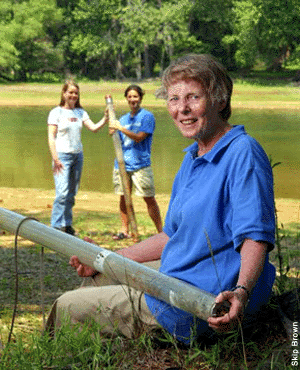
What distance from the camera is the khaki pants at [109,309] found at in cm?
322

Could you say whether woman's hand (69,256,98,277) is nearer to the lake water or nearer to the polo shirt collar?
the polo shirt collar

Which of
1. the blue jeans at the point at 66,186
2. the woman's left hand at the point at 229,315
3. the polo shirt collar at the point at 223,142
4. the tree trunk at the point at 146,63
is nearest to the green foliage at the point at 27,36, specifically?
the tree trunk at the point at 146,63

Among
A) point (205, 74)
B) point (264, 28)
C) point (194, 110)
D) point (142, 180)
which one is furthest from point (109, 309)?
point (264, 28)

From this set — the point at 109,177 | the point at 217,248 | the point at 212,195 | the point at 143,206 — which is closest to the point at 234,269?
the point at 217,248

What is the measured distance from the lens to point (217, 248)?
2.99 metres

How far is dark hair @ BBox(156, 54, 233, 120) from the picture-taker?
305 centimetres

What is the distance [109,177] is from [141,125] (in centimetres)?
942

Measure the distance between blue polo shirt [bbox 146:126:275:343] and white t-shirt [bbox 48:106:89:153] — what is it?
614 cm

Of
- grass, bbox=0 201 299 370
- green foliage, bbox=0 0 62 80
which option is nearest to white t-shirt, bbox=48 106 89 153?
grass, bbox=0 201 299 370

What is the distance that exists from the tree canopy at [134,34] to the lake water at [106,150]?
1968 centimetres

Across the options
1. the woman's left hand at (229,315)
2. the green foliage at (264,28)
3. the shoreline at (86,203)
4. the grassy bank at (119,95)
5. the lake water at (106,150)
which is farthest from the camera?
the green foliage at (264,28)

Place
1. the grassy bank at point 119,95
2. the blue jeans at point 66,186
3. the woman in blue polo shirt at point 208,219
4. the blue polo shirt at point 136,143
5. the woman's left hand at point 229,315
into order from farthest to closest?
the grassy bank at point 119,95, the blue jeans at point 66,186, the blue polo shirt at point 136,143, the woman in blue polo shirt at point 208,219, the woman's left hand at point 229,315

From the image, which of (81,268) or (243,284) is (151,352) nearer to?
(81,268)

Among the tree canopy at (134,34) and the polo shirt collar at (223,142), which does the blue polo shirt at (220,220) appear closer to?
the polo shirt collar at (223,142)
